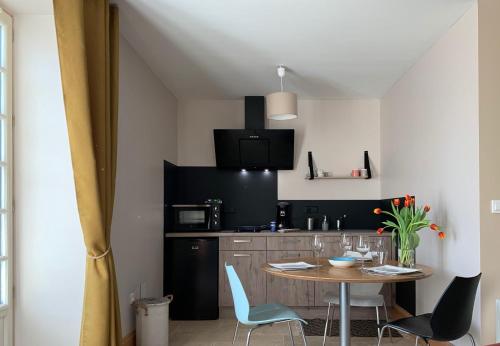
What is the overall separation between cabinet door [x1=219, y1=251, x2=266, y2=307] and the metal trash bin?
1.42m

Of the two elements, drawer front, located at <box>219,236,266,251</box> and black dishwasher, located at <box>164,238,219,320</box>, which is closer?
black dishwasher, located at <box>164,238,219,320</box>

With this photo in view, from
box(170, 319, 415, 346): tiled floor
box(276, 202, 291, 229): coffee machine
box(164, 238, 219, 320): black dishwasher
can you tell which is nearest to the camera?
box(170, 319, 415, 346): tiled floor

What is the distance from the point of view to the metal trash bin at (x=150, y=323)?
13.5 ft

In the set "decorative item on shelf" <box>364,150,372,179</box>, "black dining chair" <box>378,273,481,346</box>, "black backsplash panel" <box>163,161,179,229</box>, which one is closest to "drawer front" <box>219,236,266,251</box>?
A: "black backsplash panel" <box>163,161,179,229</box>

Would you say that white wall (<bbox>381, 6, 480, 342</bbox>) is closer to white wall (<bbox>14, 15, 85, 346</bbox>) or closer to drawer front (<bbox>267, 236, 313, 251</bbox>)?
drawer front (<bbox>267, 236, 313, 251</bbox>)

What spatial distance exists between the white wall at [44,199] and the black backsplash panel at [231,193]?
→ 3.01 m

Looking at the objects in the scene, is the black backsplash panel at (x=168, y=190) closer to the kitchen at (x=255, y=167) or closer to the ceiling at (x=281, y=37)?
the kitchen at (x=255, y=167)

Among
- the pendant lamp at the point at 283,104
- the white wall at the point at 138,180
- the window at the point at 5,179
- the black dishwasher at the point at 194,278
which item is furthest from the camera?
the black dishwasher at the point at 194,278

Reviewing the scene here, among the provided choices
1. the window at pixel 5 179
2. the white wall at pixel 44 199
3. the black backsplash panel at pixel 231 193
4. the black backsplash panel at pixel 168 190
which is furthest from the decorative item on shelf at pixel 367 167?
the window at pixel 5 179

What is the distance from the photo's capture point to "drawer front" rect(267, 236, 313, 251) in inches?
219

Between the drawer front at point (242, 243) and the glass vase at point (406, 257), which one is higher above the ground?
the glass vase at point (406, 257)

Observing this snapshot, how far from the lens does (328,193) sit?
6.29 meters

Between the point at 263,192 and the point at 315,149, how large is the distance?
87cm

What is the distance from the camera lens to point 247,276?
5.56m
